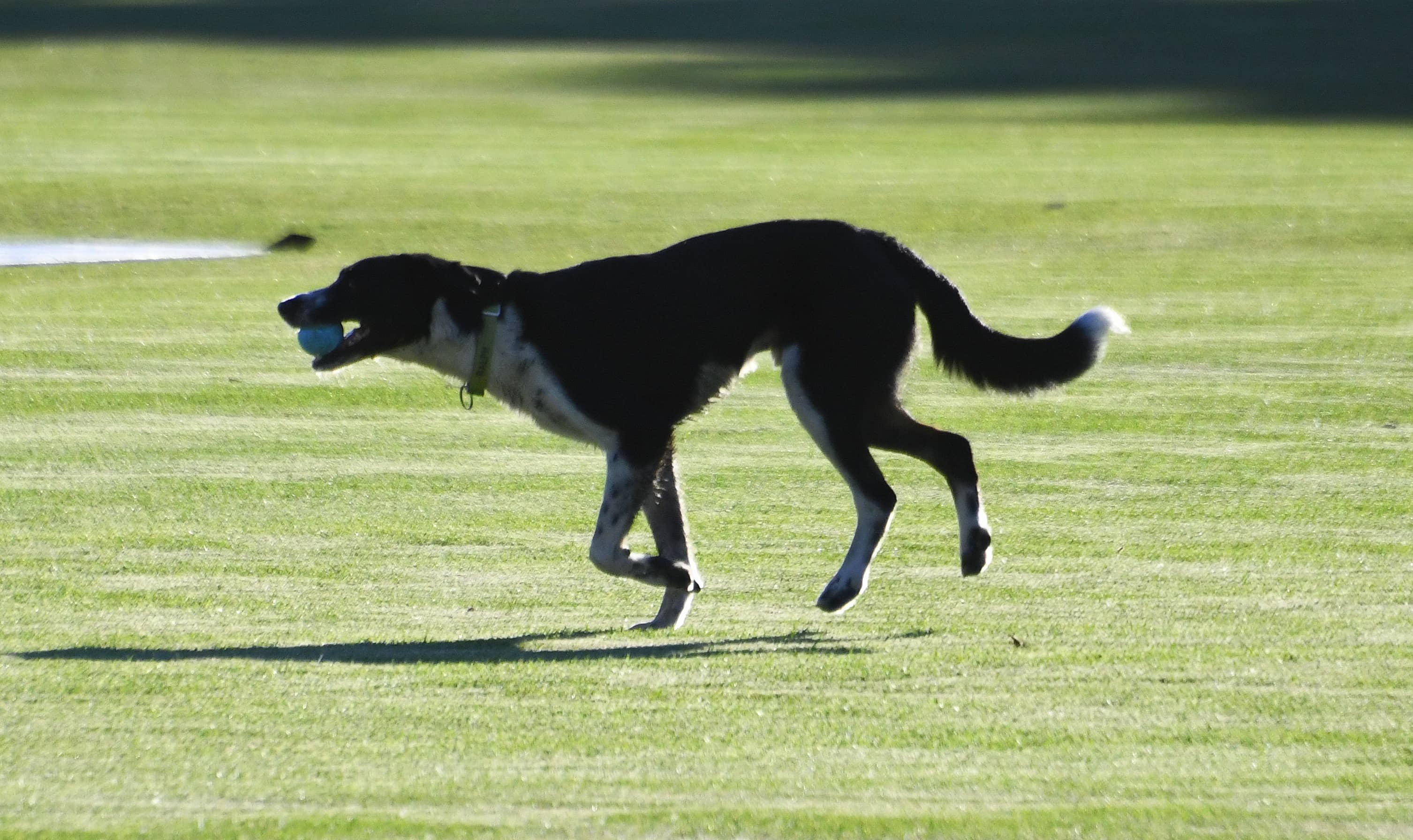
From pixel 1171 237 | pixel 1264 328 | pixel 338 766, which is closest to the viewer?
pixel 338 766

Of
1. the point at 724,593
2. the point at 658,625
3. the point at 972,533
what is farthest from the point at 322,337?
the point at 972,533

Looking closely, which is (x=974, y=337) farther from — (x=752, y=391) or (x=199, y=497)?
(x=752, y=391)

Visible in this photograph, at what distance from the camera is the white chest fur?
26.0 ft

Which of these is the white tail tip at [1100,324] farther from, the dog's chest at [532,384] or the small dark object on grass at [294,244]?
the small dark object on grass at [294,244]

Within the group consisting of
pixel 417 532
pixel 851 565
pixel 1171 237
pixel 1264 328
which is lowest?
pixel 1171 237

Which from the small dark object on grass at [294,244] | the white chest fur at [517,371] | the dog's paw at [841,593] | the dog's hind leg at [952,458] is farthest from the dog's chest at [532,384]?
the small dark object on grass at [294,244]

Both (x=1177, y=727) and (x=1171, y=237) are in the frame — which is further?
(x=1171, y=237)

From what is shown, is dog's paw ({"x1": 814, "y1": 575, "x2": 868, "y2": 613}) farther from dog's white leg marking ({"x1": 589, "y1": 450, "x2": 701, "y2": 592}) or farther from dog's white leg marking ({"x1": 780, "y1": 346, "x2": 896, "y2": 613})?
dog's white leg marking ({"x1": 589, "y1": 450, "x2": 701, "y2": 592})

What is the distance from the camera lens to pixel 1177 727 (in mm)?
6301

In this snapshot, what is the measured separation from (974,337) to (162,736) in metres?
3.63

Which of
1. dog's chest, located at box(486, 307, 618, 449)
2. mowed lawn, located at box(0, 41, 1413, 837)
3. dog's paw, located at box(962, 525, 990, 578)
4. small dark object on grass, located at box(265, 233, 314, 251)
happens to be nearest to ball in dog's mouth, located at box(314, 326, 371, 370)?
dog's chest, located at box(486, 307, 618, 449)

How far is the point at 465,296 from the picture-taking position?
26.0 ft

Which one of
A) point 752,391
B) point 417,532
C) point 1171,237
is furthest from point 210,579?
point 1171,237

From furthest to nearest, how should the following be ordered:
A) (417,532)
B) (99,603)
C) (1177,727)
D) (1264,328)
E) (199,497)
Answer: (1264,328), (199,497), (417,532), (99,603), (1177,727)
